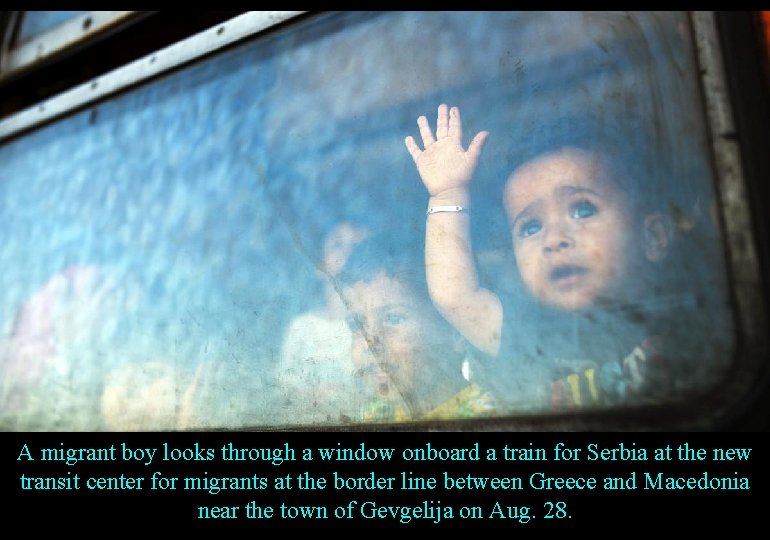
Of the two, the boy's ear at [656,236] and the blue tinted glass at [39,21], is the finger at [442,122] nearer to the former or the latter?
the boy's ear at [656,236]

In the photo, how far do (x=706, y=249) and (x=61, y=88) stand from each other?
1.17 meters

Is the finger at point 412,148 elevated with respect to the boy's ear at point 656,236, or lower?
elevated

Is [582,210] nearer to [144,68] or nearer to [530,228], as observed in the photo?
[530,228]

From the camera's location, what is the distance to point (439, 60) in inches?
32.8

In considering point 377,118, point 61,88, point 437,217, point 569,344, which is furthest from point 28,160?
point 569,344

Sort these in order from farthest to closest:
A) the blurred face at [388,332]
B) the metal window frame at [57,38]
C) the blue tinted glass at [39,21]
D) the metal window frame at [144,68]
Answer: the blue tinted glass at [39,21] < the metal window frame at [57,38] < the metal window frame at [144,68] < the blurred face at [388,332]

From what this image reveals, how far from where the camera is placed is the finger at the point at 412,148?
79 cm

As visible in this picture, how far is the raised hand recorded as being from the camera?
0.75 metres

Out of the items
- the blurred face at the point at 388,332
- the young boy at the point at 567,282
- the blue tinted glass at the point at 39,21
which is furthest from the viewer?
the blue tinted glass at the point at 39,21

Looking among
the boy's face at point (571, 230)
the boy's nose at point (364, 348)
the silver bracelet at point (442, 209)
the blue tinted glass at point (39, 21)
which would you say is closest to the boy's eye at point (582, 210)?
the boy's face at point (571, 230)

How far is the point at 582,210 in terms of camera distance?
0.66 metres

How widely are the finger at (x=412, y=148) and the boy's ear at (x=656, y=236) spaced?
26 cm

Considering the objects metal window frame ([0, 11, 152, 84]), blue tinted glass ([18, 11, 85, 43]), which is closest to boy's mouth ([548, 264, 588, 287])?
metal window frame ([0, 11, 152, 84])
